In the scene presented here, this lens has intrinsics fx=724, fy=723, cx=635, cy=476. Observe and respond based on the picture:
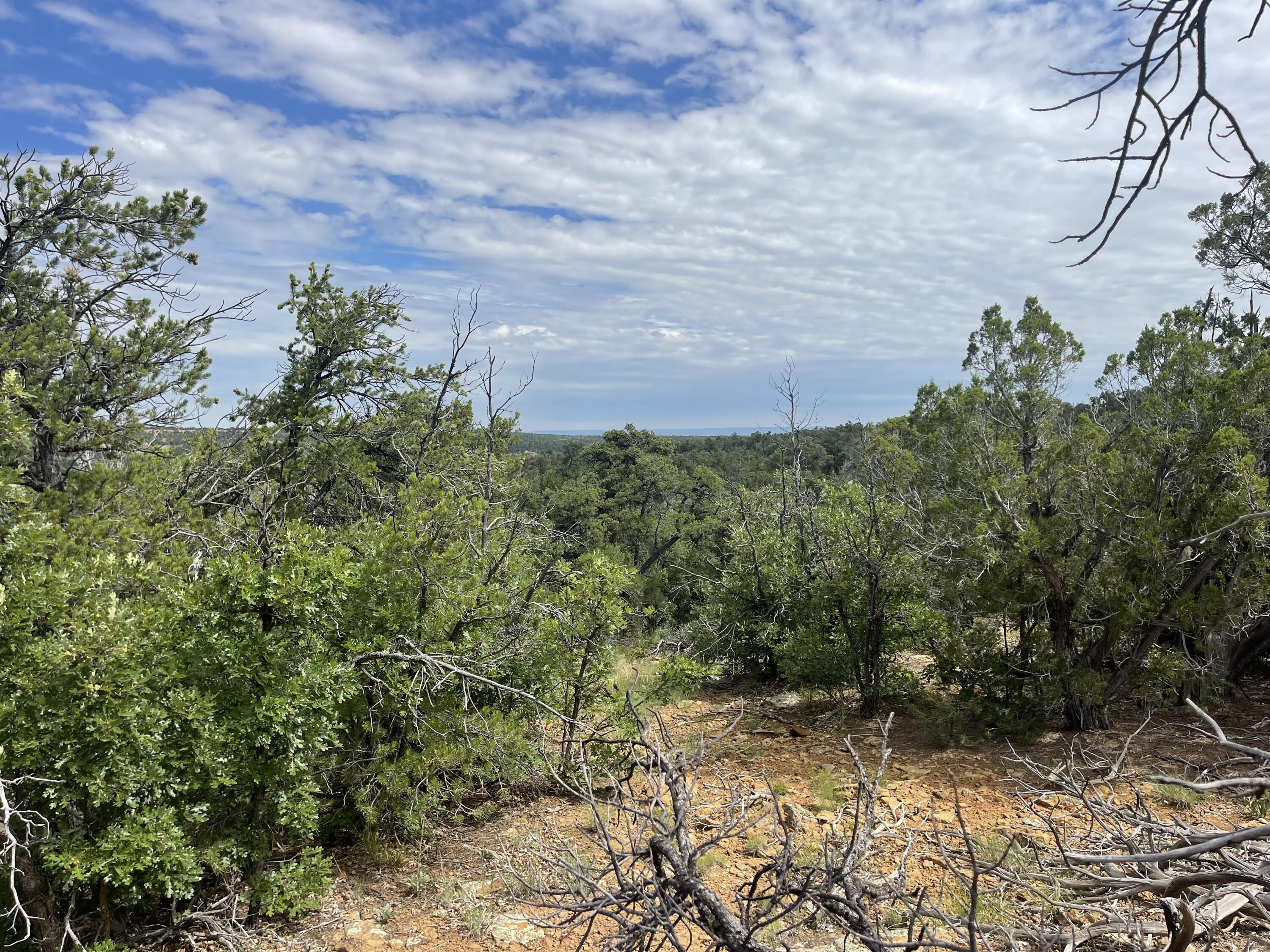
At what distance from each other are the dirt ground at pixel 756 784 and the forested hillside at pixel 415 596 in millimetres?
302

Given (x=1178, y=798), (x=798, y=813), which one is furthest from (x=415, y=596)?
(x=1178, y=798)

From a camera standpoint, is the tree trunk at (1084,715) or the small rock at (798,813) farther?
the tree trunk at (1084,715)

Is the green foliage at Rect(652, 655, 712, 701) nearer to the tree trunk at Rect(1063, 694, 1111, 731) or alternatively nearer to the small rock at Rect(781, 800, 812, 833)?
the small rock at Rect(781, 800, 812, 833)

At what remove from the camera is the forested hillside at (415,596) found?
383 centimetres

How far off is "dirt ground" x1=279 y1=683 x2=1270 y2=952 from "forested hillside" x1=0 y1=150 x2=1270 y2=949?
30cm

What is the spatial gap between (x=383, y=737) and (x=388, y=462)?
5244 millimetres

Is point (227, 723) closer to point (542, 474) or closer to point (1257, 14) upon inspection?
point (1257, 14)

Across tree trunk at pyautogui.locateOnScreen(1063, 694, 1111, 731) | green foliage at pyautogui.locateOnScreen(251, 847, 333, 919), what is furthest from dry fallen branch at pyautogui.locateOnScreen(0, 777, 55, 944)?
tree trunk at pyautogui.locateOnScreen(1063, 694, 1111, 731)

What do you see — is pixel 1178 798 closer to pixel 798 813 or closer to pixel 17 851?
pixel 798 813

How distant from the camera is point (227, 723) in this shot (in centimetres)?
421

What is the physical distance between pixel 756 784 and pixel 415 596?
151 inches

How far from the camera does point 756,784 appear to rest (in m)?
7.11

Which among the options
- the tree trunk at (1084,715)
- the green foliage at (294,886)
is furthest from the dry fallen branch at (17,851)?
the tree trunk at (1084,715)

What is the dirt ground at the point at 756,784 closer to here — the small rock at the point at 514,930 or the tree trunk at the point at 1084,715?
the small rock at the point at 514,930
